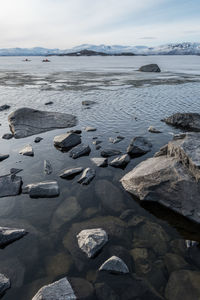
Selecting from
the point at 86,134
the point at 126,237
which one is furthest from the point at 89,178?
the point at 86,134

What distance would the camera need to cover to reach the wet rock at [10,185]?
38.7ft

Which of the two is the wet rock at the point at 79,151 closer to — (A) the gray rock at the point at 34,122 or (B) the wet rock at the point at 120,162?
(B) the wet rock at the point at 120,162

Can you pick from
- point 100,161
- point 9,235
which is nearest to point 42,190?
point 9,235

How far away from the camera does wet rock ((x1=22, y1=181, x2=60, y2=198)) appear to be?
38.2 feet

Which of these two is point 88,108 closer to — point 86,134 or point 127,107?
point 127,107

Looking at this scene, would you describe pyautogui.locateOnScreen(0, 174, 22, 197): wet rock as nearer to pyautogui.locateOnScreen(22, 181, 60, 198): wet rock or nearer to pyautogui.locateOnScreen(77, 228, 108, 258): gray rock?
pyautogui.locateOnScreen(22, 181, 60, 198): wet rock

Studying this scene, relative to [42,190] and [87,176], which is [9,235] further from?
[87,176]

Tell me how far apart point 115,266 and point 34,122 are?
19143mm

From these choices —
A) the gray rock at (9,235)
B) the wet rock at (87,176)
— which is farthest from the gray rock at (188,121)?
the gray rock at (9,235)

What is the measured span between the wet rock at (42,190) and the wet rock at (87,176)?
65.9 inches

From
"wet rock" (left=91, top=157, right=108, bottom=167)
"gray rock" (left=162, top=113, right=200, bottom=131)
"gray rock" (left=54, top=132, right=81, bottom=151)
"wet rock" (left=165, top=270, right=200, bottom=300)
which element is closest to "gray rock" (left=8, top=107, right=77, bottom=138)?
"gray rock" (left=54, top=132, right=81, bottom=151)

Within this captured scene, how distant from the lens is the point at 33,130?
871 inches

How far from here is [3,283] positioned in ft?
22.9

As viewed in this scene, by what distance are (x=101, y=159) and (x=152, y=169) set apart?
4.65 meters
